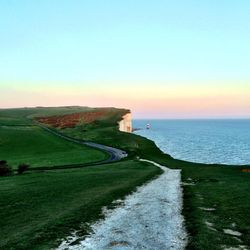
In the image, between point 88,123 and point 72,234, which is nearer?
point 72,234

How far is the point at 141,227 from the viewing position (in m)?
21.1

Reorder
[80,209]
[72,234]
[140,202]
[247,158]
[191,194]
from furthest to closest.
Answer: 1. [247,158]
2. [191,194]
3. [140,202]
4. [80,209]
5. [72,234]

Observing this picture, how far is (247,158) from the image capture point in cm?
10000

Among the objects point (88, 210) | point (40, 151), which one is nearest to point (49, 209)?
point (88, 210)

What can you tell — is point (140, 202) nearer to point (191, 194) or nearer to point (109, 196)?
point (109, 196)

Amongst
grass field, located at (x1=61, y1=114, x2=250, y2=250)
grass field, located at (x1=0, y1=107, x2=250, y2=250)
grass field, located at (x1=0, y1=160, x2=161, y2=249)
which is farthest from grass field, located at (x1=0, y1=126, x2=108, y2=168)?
grass field, located at (x1=61, y1=114, x2=250, y2=250)

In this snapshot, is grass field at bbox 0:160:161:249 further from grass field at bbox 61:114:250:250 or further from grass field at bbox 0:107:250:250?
grass field at bbox 61:114:250:250

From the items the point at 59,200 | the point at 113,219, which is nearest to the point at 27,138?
the point at 59,200

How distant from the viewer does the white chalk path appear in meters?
18.0

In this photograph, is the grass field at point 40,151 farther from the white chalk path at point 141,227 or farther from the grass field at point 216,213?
the white chalk path at point 141,227

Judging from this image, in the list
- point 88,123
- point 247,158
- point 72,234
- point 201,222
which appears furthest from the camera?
point 88,123

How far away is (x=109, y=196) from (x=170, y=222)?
8927 mm

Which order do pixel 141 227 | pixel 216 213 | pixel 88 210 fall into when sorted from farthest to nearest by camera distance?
pixel 88 210 < pixel 216 213 < pixel 141 227

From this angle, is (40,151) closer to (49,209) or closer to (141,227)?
(49,209)
